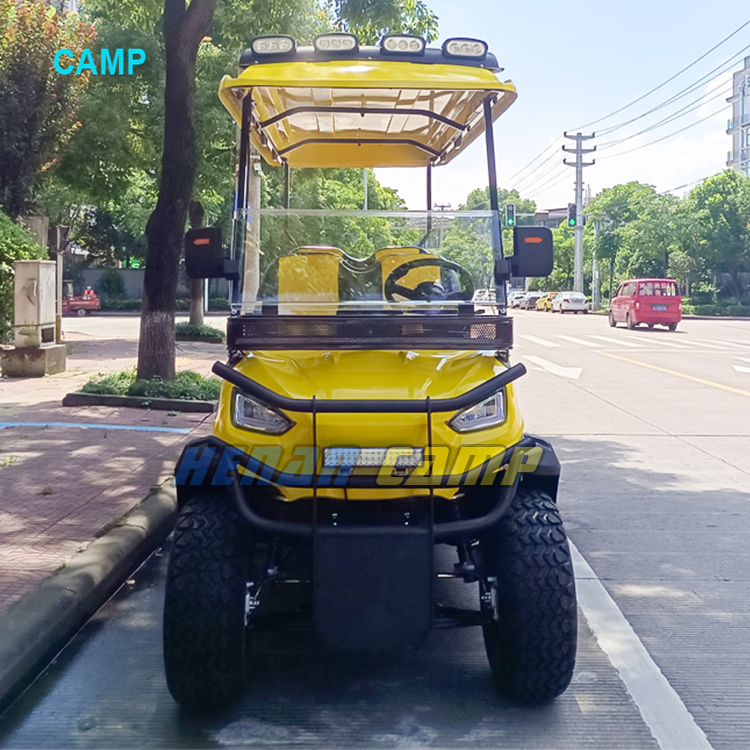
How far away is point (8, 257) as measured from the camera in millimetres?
14602

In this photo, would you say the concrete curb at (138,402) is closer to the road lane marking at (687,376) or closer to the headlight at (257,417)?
the headlight at (257,417)

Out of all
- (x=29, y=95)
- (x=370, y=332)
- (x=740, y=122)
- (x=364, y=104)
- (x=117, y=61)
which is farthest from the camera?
(x=740, y=122)

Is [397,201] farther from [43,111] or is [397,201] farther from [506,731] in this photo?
[43,111]

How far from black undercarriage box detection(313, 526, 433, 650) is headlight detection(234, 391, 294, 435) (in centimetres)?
44

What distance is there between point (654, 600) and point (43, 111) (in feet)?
48.7

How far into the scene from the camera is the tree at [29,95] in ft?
53.2

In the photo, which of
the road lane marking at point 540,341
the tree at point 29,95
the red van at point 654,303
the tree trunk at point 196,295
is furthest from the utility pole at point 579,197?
the tree at point 29,95

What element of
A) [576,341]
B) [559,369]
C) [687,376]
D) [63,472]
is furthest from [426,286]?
[576,341]

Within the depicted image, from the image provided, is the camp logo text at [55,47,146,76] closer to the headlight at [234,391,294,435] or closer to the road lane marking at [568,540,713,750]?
the road lane marking at [568,540,713,750]

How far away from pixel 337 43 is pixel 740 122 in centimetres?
10561

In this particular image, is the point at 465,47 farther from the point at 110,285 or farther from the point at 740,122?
the point at 740,122

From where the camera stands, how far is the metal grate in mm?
3951

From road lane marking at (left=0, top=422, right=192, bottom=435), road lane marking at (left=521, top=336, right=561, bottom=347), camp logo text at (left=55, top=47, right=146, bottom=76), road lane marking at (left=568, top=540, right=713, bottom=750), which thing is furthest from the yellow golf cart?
road lane marking at (left=521, top=336, right=561, bottom=347)

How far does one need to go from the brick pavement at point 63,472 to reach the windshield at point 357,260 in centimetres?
192
